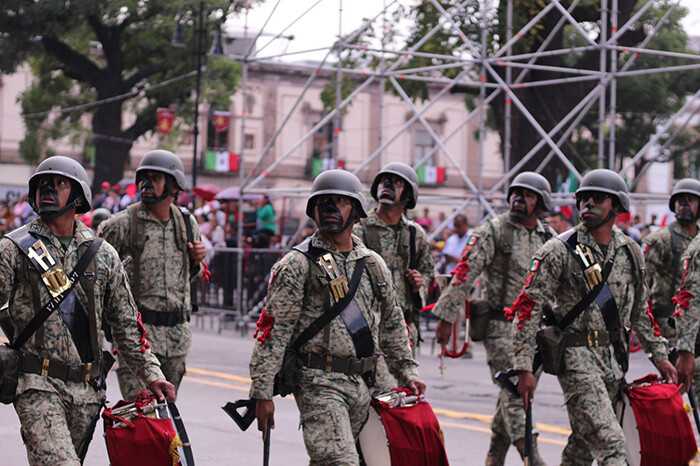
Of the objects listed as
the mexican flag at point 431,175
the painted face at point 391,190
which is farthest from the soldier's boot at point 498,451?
the mexican flag at point 431,175

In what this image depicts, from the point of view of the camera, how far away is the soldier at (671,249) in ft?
30.6

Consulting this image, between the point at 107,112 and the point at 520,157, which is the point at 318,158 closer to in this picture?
the point at 107,112

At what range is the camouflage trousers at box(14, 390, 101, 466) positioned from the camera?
5332 mm

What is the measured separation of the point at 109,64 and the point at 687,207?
98.2 ft

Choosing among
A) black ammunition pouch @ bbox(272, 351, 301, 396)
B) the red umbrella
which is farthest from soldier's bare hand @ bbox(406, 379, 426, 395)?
the red umbrella

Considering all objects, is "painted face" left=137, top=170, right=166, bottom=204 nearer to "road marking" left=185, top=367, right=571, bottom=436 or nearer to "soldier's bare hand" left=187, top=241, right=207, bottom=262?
"soldier's bare hand" left=187, top=241, right=207, bottom=262

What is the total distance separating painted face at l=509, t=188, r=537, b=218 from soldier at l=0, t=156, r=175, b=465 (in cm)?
366

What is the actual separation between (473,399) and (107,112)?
91.4 feet

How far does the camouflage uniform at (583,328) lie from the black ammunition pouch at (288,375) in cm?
145

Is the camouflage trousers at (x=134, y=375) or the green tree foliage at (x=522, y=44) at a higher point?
the green tree foliage at (x=522, y=44)

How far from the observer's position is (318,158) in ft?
183

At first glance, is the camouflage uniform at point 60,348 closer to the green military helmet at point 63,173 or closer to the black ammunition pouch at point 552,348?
the green military helmet at point 63,173

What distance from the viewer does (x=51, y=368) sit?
18.1 feet

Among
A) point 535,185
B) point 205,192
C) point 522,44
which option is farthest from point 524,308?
point 205,192
